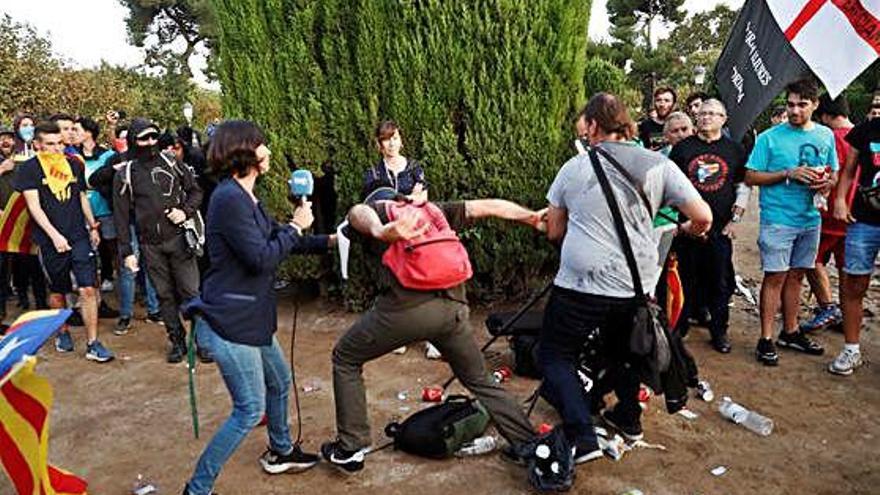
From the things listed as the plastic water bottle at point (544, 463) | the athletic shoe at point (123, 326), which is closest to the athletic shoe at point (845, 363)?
the plastic water bottle at point (544, 463)

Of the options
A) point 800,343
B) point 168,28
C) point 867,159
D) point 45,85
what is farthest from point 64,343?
point 168,28

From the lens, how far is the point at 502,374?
490 cm

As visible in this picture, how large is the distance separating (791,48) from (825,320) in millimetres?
2635

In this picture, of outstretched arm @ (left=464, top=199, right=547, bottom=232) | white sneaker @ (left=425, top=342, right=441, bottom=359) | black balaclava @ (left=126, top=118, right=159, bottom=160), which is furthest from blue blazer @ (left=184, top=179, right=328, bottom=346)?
black balaclava @ (left=126, top=118, right=159, bottom=160)

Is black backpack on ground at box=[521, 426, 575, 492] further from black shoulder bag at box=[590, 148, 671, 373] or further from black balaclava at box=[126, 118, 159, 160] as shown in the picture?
black balaclava at box=[126, 118, 159, 160]

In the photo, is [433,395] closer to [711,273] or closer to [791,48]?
[711,273]

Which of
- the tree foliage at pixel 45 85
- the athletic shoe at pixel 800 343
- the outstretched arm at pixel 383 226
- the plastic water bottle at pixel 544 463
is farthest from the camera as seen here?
the tree foliage at pixel 45 85

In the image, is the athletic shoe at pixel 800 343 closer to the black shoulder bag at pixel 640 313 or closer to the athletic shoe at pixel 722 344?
the athletic shoe at pixel 722 344

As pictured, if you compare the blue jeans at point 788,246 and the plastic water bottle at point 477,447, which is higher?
the blue jeans at point 788,246

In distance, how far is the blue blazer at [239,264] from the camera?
3053mm

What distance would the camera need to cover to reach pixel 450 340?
3416mm

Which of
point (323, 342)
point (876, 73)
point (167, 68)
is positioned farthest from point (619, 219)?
point (167, 68)

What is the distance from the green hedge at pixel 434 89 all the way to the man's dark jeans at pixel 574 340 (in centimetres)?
263

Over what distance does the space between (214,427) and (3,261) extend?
423 cm
